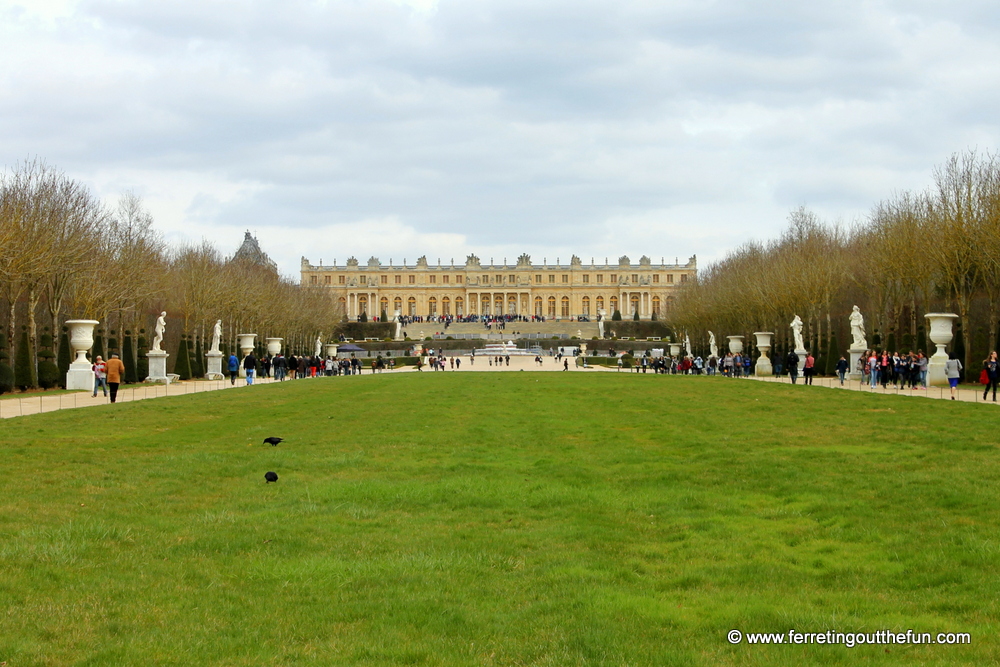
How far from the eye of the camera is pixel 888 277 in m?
37.3

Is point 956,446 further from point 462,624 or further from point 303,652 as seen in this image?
point 303,652

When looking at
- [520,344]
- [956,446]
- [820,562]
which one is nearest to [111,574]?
[820,562]

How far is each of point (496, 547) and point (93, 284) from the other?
30.6 meters

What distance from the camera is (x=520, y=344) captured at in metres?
91.2

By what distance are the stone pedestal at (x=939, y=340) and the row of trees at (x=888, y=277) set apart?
2.71m

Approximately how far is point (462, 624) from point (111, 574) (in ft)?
7.60

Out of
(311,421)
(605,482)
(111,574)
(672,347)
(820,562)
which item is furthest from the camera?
(672,347)

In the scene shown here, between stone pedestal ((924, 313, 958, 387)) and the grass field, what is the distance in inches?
553

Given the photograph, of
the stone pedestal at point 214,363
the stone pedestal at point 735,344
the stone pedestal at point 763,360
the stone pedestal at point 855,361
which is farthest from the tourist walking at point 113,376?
the stone pedestal at point 735,344

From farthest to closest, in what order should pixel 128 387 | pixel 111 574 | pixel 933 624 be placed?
pixel 128 387 < pixel 111 574 < pixel 933 624

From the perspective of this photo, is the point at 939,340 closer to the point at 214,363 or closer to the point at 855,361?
the point at 855,361

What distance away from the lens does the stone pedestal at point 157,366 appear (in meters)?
35.0

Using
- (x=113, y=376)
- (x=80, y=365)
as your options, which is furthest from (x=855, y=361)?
(x=80, y=365)

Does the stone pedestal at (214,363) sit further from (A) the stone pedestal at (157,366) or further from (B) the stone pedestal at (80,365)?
(B) the stone pedestal at (80,365)
